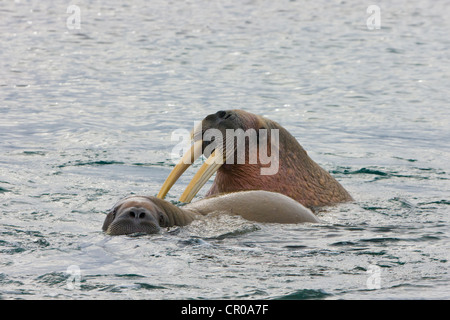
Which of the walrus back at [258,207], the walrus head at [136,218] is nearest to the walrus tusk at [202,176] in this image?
the walrus back at [258,207]

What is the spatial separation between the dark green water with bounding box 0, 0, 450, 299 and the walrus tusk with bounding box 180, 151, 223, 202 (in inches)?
30.2

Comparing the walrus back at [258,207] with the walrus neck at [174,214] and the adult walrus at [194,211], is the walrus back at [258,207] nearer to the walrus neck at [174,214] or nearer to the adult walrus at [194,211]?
the adult walrus at [194,211]

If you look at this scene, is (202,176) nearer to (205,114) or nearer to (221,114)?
(221,114)

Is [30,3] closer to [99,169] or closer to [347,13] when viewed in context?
[347,13]

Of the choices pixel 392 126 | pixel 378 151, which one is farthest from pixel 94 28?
pixel 378 151

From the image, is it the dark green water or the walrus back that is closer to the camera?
the dark green water

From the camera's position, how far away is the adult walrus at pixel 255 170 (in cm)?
768

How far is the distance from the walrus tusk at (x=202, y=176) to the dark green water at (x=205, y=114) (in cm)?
77

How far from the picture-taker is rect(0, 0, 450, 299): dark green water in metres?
5.93

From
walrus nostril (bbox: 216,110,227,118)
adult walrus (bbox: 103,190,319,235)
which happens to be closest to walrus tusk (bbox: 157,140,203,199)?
walrus nostril (bbox: 216,110,227,118)

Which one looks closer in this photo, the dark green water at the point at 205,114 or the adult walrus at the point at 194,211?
the dark green water at the point at 205,114

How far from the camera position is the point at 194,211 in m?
6.96

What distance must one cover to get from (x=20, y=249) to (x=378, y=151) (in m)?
6.62

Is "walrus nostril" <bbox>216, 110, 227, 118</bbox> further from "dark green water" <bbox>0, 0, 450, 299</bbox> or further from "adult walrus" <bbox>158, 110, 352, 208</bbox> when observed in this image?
"dark green water" <bbox>0, 0, 450, 299</bbox>
